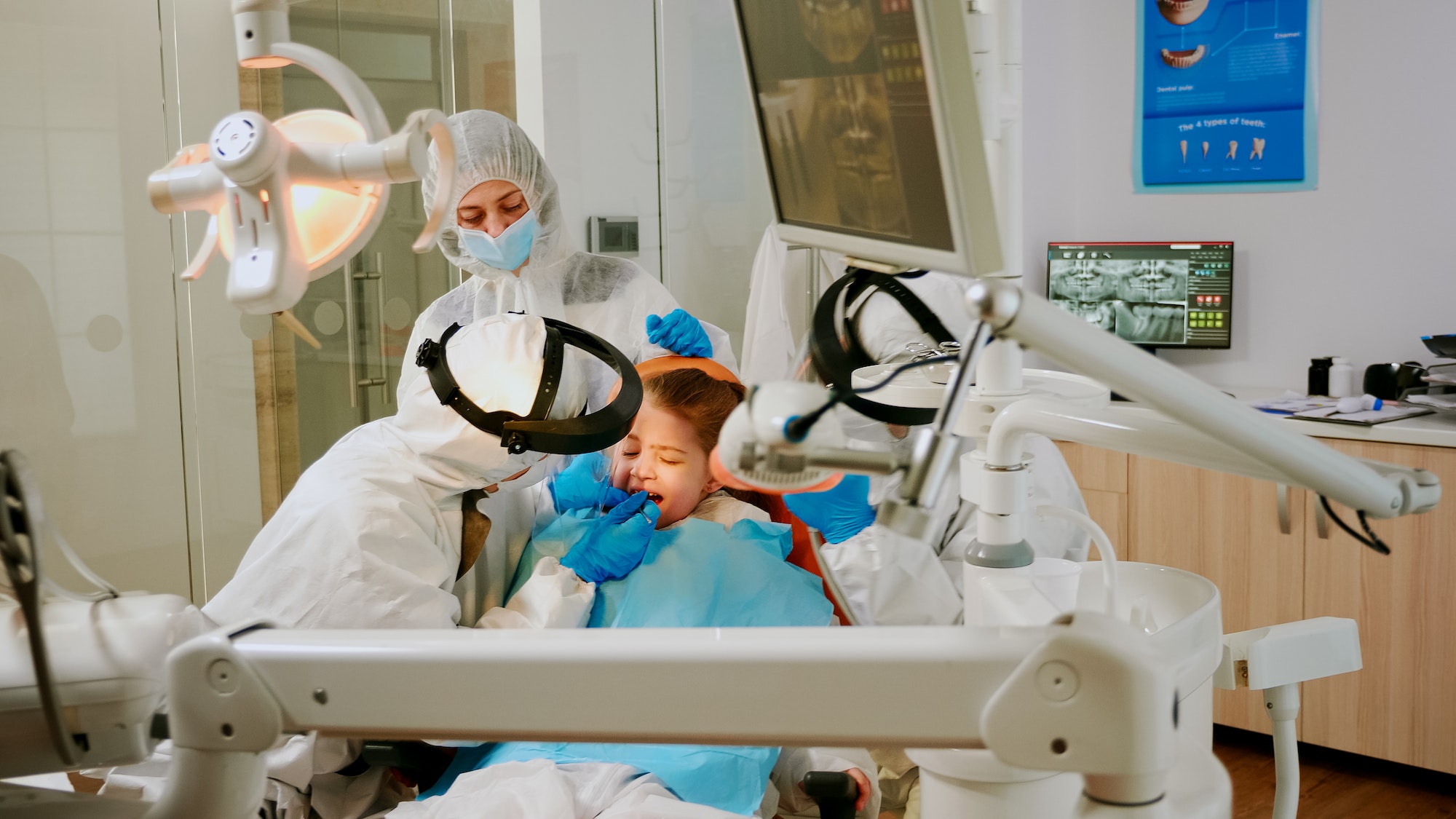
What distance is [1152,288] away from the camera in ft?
11.3

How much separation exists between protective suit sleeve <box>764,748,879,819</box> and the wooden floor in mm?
1495

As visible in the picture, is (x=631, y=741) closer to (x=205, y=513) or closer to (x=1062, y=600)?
(x=1062, y=600)

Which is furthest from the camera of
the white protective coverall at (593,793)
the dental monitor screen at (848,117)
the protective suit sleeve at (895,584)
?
the protective suit sleeve at (895,584)

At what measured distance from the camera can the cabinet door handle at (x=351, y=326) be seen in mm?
2729

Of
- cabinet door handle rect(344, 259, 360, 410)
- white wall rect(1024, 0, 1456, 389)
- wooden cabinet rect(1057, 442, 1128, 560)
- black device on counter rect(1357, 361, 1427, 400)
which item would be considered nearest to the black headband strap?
cabinet door handle rect(344, 259, 360, 410)

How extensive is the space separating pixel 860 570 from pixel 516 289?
1220 millimetres

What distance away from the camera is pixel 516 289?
2.59m

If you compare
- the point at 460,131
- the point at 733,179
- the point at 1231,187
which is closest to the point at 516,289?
the point at 460,131

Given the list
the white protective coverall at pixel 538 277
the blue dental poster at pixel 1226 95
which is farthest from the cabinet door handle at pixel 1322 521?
the blue dental poster at pixel 1226 95

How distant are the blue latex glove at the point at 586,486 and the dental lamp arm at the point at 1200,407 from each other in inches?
46.3

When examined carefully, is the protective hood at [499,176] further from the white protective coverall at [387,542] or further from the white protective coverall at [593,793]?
the white protective coverall at [593,793]

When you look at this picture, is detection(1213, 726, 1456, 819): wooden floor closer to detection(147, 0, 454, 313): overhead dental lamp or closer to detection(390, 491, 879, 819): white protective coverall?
detection(390, 491, 879, 819): white protective coverall

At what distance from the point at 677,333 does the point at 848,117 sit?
1051mm

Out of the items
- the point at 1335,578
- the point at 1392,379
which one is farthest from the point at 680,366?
the point at 1392,379
